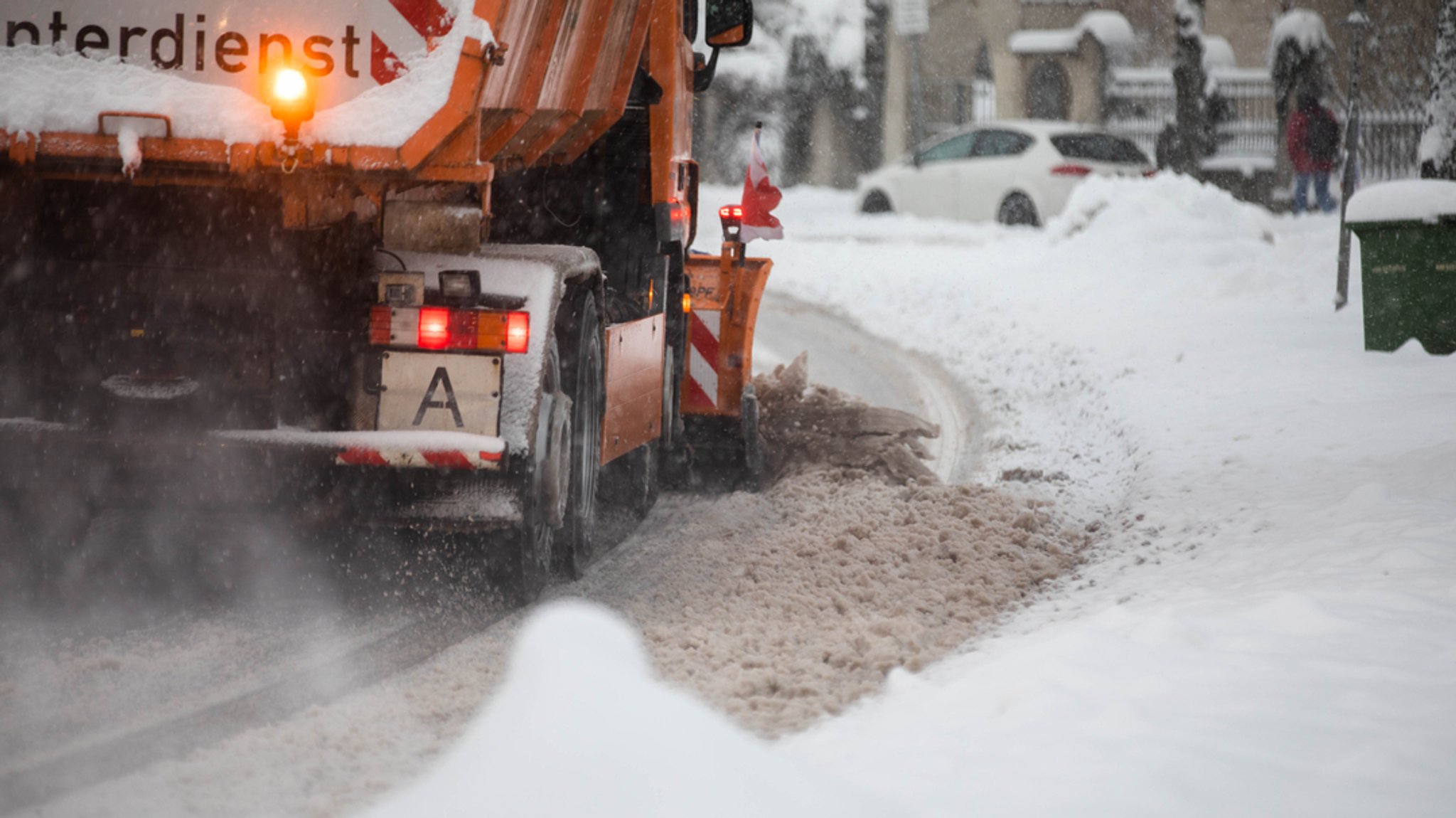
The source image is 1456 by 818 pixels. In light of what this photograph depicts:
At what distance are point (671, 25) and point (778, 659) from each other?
A: 11.8ft

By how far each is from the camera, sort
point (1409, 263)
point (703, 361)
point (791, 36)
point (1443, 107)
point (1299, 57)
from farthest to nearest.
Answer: point (791, 36)
point (1299, 57)
point (1443, 107)
point (1409, 263)
point (703, 361)

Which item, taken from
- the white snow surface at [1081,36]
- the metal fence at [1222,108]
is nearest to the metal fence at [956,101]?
the white snow surface at [1081,36]

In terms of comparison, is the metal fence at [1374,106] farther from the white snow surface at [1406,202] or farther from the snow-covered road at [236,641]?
the snow-covered road at [236,641]

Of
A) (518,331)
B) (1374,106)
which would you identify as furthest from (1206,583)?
(1374,106)

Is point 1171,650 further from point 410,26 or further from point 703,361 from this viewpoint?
point 703,361

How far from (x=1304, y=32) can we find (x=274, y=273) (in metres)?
25.6

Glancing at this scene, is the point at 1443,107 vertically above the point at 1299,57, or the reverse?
the point at 1299,57

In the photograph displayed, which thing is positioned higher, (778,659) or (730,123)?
(730,123)

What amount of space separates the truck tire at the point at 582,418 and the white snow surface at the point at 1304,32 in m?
24.0

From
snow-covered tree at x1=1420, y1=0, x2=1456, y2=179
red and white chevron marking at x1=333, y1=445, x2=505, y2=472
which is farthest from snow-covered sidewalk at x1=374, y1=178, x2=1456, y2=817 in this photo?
snow-covered tree at x1=1420, y1=0, x2=1456, y2=179

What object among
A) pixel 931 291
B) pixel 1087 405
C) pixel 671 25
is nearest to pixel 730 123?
pixel 931 291

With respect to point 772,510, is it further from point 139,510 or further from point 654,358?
point 139,510

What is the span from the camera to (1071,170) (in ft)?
63.3

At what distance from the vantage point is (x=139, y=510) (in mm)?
4922
